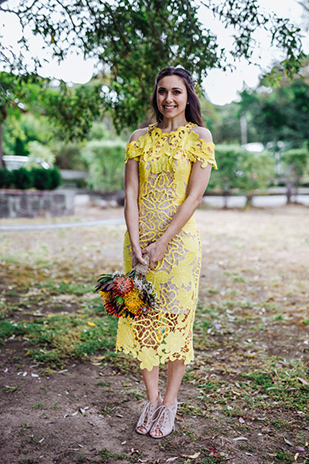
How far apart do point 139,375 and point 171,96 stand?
87.6 inches

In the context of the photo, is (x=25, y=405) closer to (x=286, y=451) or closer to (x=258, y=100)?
(x=286, y=451)

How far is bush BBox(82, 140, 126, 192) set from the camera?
15.1 meters

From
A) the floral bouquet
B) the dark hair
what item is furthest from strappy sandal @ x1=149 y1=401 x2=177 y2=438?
the dark hair

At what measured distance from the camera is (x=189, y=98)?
257 cm

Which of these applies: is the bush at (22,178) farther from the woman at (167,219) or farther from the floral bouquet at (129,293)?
the floral bouquet at (129,293)

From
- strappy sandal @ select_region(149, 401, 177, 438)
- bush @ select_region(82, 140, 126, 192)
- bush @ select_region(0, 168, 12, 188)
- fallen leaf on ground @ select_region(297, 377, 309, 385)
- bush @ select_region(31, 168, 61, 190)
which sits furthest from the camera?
bush @ select_region(82, 140, 126, 192)

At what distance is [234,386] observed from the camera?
3238 millimetres

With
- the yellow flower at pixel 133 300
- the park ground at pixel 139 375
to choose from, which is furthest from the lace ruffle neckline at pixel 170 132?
the park ground at pixel 139 375

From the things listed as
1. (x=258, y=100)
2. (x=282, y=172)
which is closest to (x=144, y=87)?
(x=282, y=172)

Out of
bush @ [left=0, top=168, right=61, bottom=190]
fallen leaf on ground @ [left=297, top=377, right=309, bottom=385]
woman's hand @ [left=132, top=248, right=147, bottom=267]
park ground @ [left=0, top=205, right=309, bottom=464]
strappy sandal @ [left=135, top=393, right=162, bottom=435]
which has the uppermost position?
woman's hand @ [left=132, top=248, right=147, bottom=267]

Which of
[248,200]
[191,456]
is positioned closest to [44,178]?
[248,200]

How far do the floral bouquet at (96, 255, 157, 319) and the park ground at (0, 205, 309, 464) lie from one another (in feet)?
2.76

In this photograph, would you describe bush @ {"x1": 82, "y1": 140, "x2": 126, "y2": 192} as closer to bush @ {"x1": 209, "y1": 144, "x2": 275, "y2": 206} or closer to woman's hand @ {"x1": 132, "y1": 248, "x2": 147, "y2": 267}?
bush @ {"x1": 209, "y1": 144, "x2": 275, "y2": 206}

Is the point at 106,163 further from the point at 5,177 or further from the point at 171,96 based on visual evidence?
the point at 171,96
